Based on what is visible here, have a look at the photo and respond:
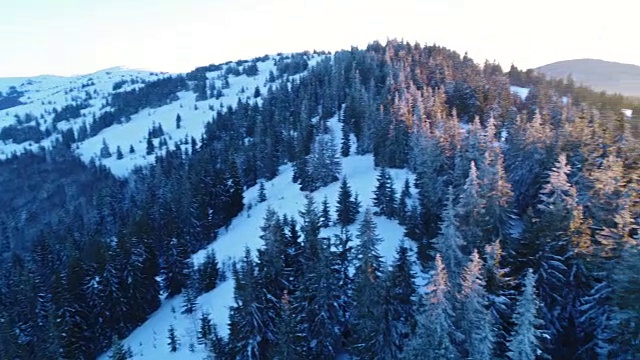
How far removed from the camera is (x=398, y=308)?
32.8 metres

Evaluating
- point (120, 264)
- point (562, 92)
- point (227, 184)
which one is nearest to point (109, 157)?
point (227, 184)

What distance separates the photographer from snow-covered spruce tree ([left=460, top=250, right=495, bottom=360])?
83.3 ft

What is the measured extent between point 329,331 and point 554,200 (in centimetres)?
2034

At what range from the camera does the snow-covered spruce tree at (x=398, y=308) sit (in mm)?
32125

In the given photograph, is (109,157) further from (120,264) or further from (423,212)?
(423,212)

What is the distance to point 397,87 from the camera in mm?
89938

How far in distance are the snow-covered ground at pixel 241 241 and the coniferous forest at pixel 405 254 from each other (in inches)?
61.7

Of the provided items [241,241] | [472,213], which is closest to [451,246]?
[472,213]

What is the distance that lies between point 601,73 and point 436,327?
557 feet

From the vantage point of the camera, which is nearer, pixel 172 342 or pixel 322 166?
pixel 172 342

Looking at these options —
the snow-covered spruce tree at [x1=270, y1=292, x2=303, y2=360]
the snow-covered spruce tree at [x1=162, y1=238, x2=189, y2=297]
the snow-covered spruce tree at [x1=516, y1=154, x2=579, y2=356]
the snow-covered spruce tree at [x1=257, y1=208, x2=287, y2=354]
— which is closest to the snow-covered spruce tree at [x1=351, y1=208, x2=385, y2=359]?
the snow-covered spruce tree at [x1=270, y1=292, x2=303, y2=360]

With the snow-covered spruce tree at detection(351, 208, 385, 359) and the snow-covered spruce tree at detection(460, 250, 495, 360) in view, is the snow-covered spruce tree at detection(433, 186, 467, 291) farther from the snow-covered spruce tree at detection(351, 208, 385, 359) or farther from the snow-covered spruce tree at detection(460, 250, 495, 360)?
the snow-covered spruce tree at detection(460, 250, 495, 360)

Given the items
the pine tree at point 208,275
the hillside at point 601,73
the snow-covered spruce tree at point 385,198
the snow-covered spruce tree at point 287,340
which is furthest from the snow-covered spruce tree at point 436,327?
the hillside at point 601,73

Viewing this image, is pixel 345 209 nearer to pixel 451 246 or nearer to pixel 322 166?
pixel 322 166
